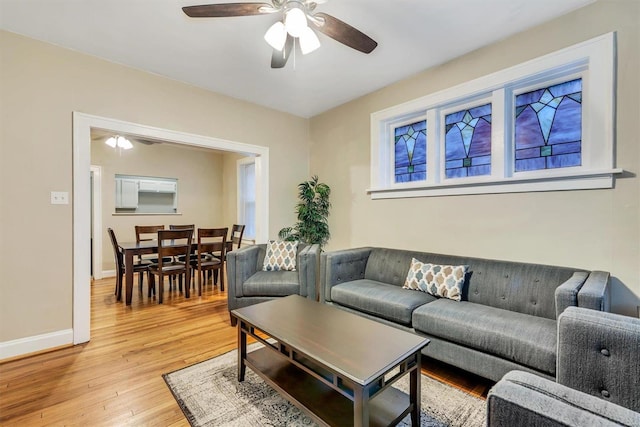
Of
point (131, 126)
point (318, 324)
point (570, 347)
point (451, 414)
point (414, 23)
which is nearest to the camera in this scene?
point (570, 347)

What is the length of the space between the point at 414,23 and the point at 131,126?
2.90 m

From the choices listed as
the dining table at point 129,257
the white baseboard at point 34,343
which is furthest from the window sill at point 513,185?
the white baseboard at point 34,343

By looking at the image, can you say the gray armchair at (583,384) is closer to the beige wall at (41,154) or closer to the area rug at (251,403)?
the area rug at (251,403)

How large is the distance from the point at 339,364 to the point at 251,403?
32.5 inches

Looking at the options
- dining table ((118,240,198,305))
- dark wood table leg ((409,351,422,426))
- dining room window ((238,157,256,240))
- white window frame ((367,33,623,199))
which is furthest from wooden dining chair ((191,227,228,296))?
dark wood table leg ((409,351,422,426))

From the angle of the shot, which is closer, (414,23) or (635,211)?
(635,211)

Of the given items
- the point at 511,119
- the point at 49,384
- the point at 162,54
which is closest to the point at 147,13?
the point at 162,54

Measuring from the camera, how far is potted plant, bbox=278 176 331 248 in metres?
4.30

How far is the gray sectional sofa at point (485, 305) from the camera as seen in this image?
173 centimetres

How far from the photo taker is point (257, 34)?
2480 mm

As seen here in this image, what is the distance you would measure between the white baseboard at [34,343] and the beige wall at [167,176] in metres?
3.04

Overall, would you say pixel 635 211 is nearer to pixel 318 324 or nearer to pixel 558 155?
pixel 558 155

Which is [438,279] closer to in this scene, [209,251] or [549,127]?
[549,127]

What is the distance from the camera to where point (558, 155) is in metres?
2.41
